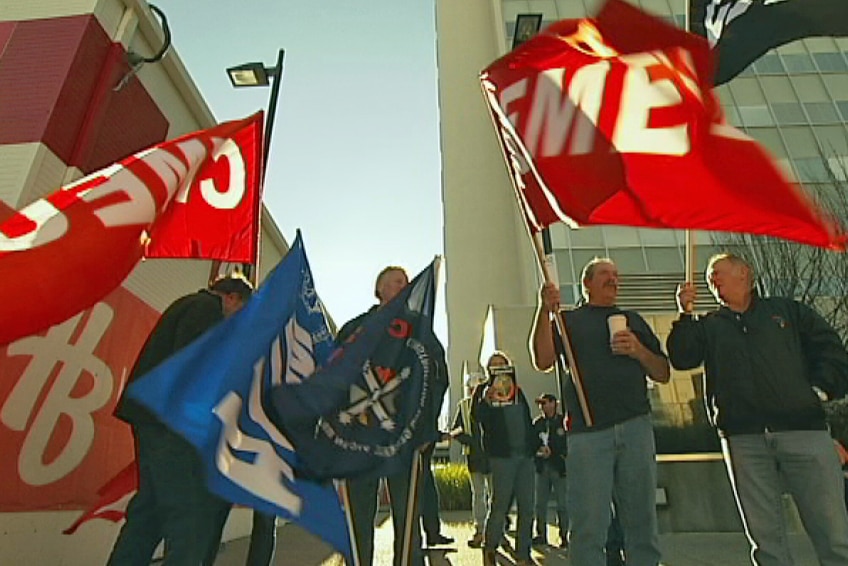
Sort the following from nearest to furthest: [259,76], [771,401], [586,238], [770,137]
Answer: [771,401], [259,76], [586,238], [770,137]

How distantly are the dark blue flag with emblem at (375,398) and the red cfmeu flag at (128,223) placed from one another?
115 centimetres

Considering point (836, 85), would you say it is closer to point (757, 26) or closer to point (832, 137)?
point (832, 137)

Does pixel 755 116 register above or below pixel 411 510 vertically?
above

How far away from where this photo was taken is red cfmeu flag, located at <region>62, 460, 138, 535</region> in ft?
15.3

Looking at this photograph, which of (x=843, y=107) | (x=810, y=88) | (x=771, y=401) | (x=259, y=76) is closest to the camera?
(x=771, y=401)

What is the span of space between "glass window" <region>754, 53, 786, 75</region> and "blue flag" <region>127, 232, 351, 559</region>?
26365 mm

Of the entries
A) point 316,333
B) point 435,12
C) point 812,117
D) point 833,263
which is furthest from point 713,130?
point 435,12

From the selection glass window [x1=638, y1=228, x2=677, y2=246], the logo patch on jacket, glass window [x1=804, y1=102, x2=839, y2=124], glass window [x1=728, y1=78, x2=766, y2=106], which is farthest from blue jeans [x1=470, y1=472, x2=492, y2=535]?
glass window [x1=804, y1=102, x2=839, y2=124]

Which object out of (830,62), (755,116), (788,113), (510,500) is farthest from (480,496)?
(830,62)

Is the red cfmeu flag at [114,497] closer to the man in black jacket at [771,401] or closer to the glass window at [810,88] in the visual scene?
the man in black jacket at [771,401]

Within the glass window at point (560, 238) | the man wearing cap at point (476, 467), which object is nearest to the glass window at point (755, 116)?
the glass window at point (560, 238)

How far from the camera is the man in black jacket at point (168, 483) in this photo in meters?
3.09

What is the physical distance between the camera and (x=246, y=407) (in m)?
2.89

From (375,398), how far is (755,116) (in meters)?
23.8
